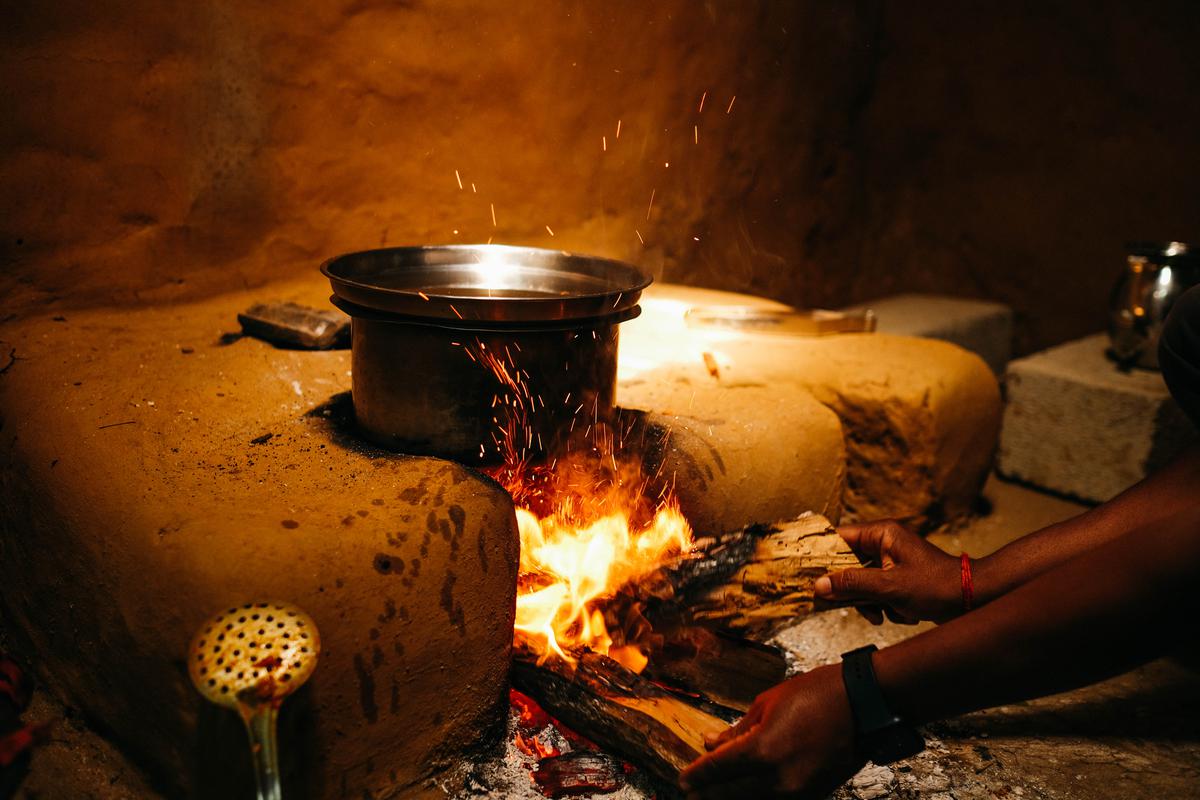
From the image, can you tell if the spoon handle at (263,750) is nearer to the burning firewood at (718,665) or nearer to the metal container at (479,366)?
the metal container at (479,366)

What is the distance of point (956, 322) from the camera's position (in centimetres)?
512

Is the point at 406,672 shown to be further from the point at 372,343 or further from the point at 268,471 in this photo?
the point at 372,343

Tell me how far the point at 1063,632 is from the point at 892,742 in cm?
37

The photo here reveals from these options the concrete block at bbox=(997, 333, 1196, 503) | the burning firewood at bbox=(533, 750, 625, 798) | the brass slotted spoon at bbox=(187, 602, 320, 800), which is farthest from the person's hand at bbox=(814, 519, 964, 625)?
the concrete block at bbox=(997, 333, 1196, 503)

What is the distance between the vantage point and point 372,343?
205cm

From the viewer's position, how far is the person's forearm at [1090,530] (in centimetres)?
196

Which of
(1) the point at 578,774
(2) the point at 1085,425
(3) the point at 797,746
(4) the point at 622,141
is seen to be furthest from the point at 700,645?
(4) the point at 622,141

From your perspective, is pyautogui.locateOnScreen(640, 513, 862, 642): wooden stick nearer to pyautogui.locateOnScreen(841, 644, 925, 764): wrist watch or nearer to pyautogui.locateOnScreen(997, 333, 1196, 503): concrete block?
pyautogui.locateOnScreen(841, 644, 925, 764): wrist watch

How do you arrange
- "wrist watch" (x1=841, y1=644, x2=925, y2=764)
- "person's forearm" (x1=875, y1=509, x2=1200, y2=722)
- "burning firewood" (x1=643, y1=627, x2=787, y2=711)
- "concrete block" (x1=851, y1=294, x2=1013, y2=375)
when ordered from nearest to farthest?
"person's forearm" (x1=875, y1=509, x2=1200, y2=722) < "wrist watch" (x1=841, y1=644, x2=925, y2=764) < "burning firewood" (x1=643, y1=627, x2=787, y2=711) < "concrete block" (x1=851, y1=294, x2=1013, y2=375)

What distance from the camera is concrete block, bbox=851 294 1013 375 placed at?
4.92 meters

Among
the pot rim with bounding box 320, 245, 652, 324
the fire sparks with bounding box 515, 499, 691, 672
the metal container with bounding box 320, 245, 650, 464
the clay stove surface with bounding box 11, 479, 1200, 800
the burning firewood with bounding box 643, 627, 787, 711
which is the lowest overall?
the clay stove surface with bounding box 11, 479, 1200, 800

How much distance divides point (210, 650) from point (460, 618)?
54 cm

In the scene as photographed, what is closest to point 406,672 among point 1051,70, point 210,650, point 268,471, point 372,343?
point 210,650

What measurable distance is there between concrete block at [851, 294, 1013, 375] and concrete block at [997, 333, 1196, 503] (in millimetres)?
623
